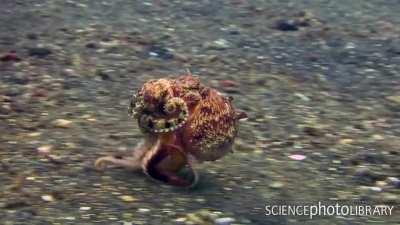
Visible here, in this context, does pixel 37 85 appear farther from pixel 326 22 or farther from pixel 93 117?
pixel 326 22

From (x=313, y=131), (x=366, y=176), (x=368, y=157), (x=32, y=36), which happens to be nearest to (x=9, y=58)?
(x=32, y=36)

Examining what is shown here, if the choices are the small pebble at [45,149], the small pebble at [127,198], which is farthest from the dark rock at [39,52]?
the small pebble at [127,198]

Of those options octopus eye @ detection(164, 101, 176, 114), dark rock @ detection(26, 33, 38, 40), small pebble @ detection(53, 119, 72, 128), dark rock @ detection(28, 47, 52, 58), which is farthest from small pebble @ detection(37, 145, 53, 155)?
dark rock @ detection(26, 33, 38, 40)

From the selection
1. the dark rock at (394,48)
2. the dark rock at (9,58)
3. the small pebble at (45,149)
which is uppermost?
the dark rock at (394,48)

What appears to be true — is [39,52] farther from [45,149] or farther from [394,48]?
[394,48]

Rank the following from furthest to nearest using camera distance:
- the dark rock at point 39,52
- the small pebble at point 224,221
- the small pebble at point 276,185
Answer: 1. the dark rock at point 39,52
2. the small pebble at point 276,185
3. the small pebble at point 224,221

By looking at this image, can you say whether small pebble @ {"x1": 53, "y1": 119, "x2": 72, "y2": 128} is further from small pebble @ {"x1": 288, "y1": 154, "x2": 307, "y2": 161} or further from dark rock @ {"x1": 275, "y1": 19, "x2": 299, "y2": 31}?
dark rock @ {"x1": 275, "y1": 19, "x2": 299, "y2": 31}

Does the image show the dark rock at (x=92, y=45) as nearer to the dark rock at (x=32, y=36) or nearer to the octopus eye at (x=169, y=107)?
the dark rock at (x=32, y=36)

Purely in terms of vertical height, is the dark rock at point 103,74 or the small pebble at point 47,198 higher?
the dark rock at point 103,74
